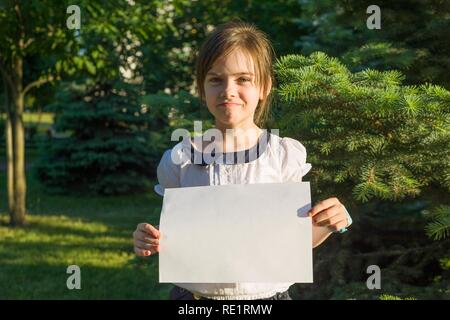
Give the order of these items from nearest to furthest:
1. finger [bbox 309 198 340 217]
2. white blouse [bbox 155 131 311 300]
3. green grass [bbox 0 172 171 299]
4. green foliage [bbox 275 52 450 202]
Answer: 1. finger [bbox 309 198 340 217]
2. white blouse [bbox 155 131 311 300]
3. green foliage [bbox 275 52 450 202]
4. green grass [bbox 0 172 171 299]

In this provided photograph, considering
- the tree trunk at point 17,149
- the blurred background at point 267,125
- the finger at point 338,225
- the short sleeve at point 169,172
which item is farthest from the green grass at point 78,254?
the finger at point 338,225

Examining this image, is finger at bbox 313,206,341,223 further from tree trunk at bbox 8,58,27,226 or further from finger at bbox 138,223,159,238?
tree trunk at bbox 8,58,27,226

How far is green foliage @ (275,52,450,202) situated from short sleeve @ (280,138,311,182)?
45cm

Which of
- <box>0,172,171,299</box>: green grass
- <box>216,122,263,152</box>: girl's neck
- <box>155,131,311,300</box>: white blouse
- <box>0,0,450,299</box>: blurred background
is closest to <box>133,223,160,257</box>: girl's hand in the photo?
<box>155,131,311,300</box>: white blouse

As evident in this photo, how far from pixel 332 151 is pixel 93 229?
6.67 metres

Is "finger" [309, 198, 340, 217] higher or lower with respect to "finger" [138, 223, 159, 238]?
higher

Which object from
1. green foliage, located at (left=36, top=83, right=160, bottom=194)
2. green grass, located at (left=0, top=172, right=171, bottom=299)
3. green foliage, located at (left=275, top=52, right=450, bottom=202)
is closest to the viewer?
green foliage, located at (left=275, top=52, right=450, bottom=202)

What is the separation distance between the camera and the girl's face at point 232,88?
177 cm

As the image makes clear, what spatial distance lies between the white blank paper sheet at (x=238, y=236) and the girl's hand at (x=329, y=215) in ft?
0.10

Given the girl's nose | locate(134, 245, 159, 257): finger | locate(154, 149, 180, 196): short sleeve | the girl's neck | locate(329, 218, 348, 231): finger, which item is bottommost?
locate(134, 245, 159, 257): finger

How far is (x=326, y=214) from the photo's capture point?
1.62 m

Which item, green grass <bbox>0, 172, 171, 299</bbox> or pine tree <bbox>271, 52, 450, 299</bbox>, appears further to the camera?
green grass <bbox>0, 172, 171, 299</bbox>

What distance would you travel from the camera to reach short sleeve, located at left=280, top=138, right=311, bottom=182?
1.83 m

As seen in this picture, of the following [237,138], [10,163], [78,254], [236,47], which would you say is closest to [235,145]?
[237,138]
